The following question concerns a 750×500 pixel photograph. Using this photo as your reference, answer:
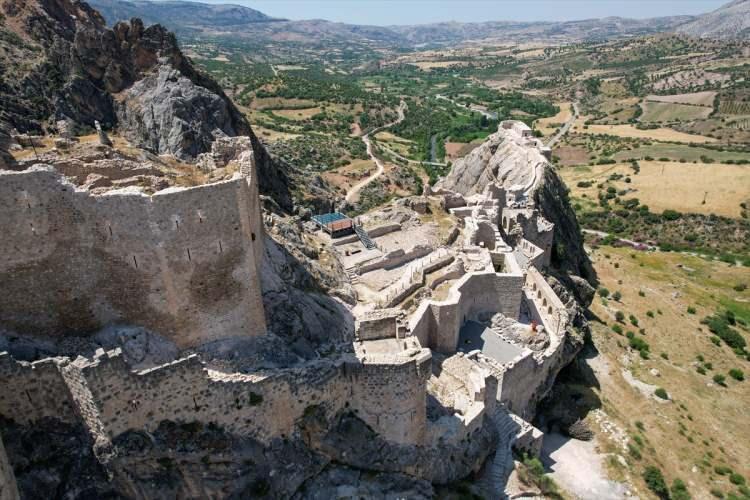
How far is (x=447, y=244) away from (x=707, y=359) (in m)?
26.8

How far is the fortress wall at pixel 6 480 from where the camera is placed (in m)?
12.4

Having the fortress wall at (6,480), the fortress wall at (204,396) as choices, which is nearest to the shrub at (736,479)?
the fortress wall at (204,396)

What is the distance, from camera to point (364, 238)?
3684 centimetres

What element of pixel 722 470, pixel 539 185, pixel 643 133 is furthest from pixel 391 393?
pixel 643 133

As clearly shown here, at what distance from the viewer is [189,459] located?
50.6 ft

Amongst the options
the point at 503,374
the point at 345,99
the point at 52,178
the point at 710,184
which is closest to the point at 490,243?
the point at 503,374

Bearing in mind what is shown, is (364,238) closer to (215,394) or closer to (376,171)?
(215,394)

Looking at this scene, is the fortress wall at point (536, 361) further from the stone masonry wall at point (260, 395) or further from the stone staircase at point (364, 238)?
the stone staircase at point (364, 238)

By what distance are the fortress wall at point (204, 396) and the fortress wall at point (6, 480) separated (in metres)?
2.25

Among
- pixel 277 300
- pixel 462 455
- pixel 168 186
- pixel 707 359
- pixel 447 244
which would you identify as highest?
pixel 168 186

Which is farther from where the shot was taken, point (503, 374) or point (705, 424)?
point (705, 424)

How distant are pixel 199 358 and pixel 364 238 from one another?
21.6 meters

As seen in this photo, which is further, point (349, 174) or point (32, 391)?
point (349, 174)

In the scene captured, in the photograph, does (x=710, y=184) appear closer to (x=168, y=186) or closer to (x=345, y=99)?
(x=345, y=99)
